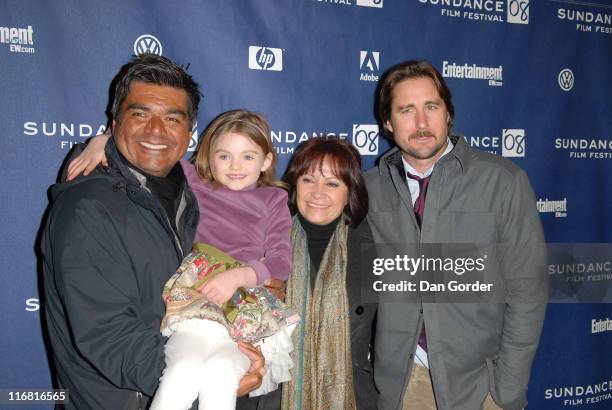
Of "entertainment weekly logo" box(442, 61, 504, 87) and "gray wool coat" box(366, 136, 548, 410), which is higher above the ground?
"entertainment weekly logo" box(442, 61, 504, 87)

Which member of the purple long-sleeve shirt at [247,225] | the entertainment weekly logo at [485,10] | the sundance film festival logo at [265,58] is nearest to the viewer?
the purple long-sleeve shirt at [247,225]

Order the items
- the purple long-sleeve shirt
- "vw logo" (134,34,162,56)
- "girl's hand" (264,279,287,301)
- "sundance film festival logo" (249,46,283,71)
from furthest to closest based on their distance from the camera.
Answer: "sundance film festival logo" (249,46,283,71) → "vw logo" (134,34,162,56) → "girl's hand" (264,279,287,301) → the purple long-sleeve shirt

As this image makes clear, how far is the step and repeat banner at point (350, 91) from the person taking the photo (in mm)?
2436

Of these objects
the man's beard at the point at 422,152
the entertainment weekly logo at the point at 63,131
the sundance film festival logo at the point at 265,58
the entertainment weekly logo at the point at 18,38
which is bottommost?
the man's beard at the point at 422,152

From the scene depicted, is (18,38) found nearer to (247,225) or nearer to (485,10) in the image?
(247,225)

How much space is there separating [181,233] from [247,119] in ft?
2.02

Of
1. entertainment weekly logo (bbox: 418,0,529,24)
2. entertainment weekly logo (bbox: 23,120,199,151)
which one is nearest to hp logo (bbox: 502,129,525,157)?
entertainment weekly logo (bbox: 418,0,529,24)

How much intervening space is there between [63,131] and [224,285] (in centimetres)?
148

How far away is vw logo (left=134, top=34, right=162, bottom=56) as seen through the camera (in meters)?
2.54

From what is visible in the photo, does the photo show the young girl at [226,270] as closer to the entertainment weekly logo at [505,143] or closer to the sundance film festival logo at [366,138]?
the sundance film festival logo at [366,138]

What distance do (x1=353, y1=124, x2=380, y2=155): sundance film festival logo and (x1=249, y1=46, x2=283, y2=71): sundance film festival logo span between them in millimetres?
629

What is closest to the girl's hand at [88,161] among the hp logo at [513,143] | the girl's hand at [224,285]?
the girl's hand at [224,285]

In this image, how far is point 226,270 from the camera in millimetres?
1714

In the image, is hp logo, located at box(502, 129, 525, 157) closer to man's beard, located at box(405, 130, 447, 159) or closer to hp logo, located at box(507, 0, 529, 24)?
hp logo, located at box(507, 0, 529, 24)
